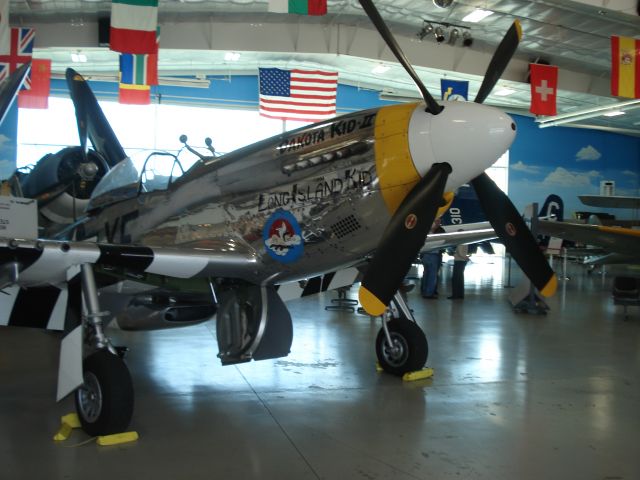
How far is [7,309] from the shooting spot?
504cm

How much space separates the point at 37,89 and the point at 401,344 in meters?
14.1

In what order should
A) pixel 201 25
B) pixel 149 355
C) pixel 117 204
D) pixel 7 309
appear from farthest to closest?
pixel 201 25
pixel 149 355
pixel 117 204
pixel 7 309

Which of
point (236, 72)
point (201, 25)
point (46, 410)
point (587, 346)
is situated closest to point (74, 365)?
point (46, 410)

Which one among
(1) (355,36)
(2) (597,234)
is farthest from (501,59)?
(1) (355,36)

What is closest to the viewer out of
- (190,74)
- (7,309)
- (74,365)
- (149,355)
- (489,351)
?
(74,365)

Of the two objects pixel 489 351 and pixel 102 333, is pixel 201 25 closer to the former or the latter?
pixel 489 351

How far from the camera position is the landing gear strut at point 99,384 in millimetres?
3920

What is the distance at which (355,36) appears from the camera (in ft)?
61.9

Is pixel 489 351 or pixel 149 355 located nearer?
pixel 149 355

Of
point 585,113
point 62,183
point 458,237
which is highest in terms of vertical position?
point 585,113

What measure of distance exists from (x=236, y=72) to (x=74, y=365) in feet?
69.2

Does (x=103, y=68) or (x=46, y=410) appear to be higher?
(x=103, y=68)

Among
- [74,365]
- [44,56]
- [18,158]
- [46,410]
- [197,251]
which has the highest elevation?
[44,56]

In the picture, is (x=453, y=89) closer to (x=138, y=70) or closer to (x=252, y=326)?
(x=138, y=70)
